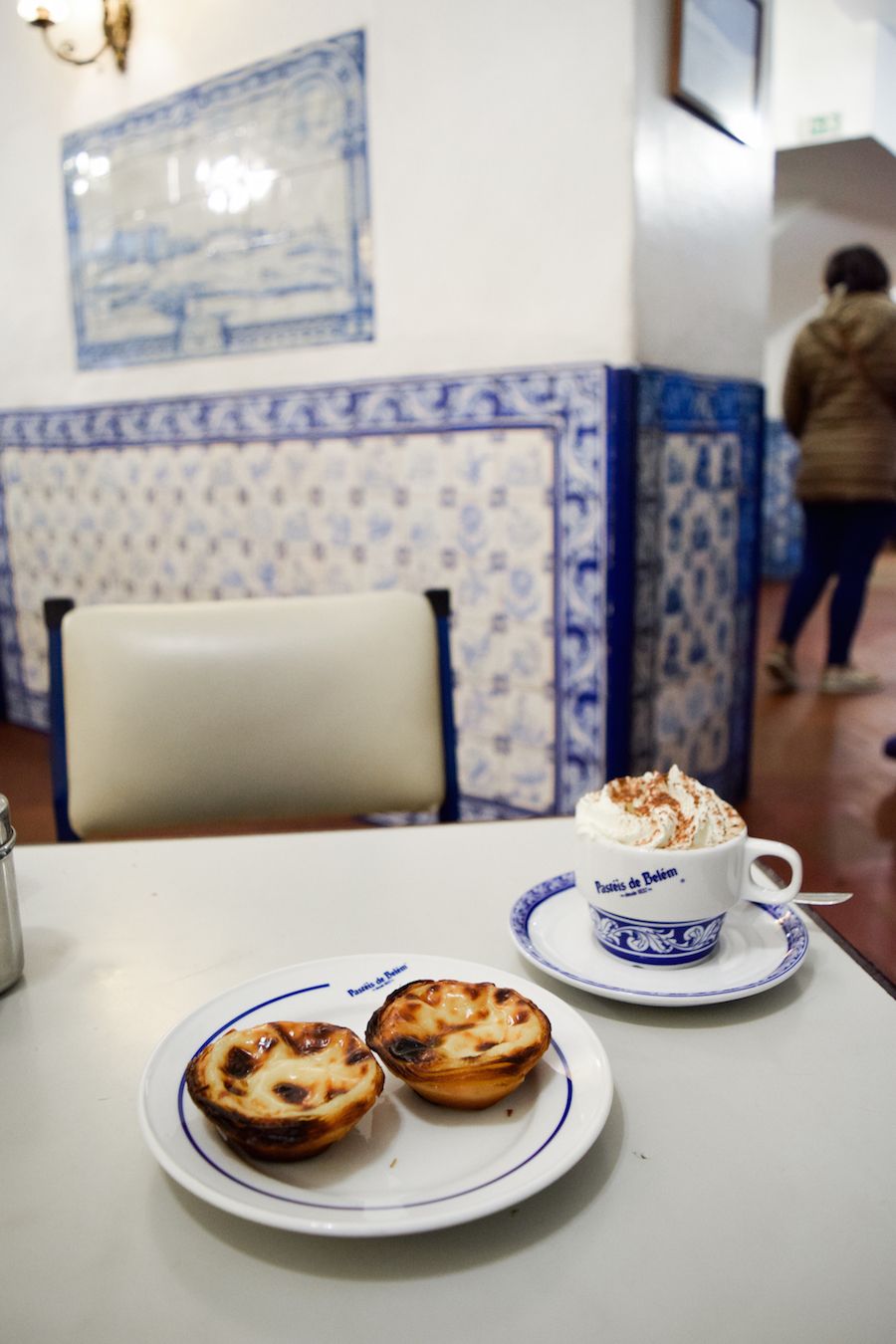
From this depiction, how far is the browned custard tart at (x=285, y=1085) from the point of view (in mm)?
519

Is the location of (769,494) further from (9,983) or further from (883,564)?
(9,983)

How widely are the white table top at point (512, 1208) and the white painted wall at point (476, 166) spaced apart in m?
1.93

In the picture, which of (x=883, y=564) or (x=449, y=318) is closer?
(x=449, y=318)

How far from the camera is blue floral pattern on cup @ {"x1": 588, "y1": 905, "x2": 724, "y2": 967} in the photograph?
73 centimetres

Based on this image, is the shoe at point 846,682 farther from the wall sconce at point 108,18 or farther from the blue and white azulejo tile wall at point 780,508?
the blue and white azulejo tile wall at point 780,508

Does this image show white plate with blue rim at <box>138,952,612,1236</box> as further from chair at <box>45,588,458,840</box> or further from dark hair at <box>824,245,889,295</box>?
dark hair at <box>824,245,889,295</box>

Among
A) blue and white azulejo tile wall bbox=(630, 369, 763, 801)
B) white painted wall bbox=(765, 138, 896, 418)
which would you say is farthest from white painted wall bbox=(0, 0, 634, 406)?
white painted wall bbox=(765, 138, 896, 418)

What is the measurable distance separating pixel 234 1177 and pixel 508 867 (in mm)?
467

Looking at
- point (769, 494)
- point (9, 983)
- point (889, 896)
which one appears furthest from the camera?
point (769, 494)

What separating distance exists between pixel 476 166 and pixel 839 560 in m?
2.52

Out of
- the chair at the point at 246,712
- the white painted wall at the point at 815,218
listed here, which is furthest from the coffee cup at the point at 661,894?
the white painted wall at the point at 815,218

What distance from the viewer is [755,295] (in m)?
2.96

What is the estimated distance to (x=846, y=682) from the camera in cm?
454

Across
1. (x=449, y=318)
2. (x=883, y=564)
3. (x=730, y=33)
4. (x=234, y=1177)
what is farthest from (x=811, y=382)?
(x=883, y=564)
